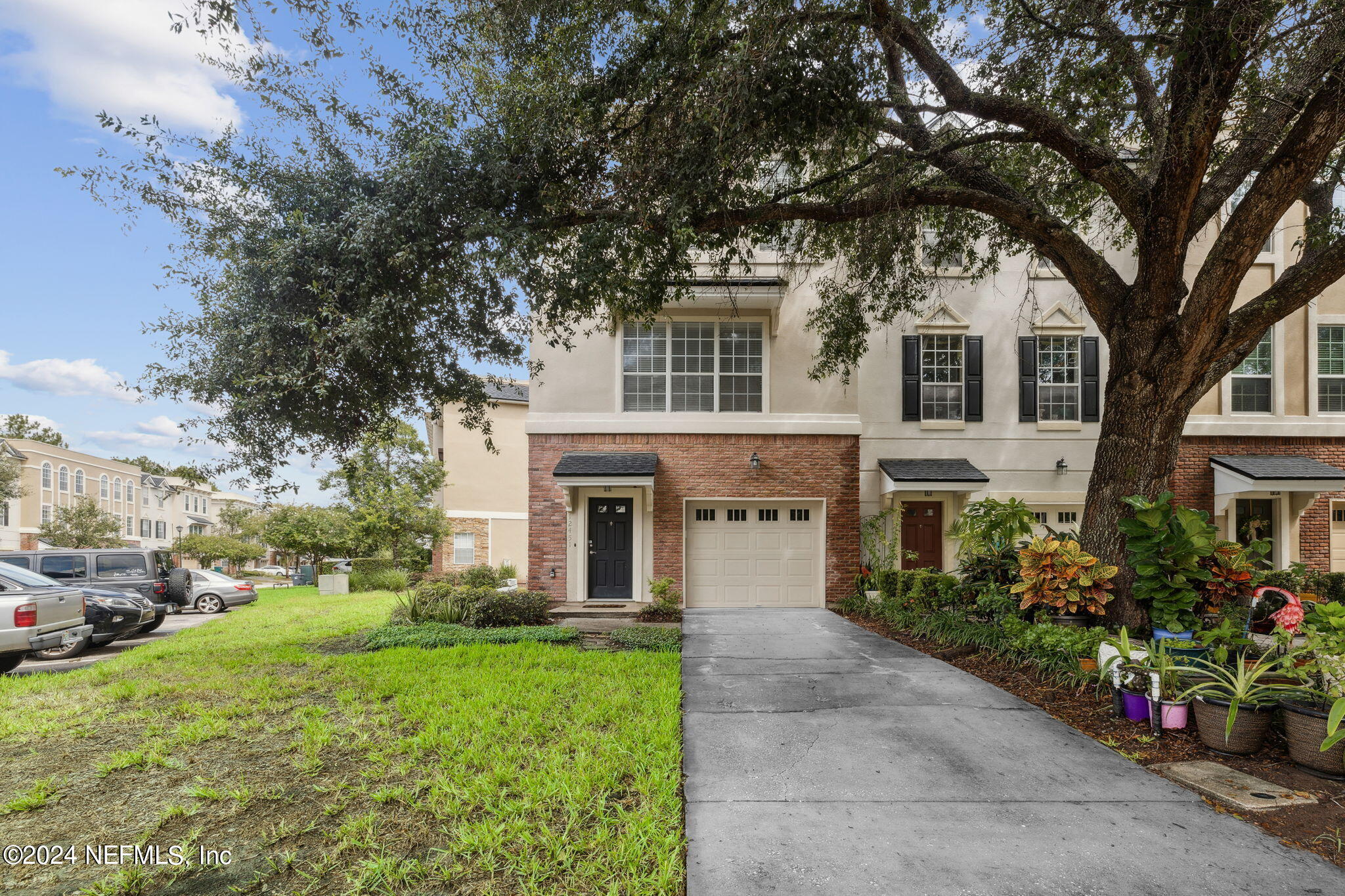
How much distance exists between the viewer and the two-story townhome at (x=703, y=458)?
11820 mm

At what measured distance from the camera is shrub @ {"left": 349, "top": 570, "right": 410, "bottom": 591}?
731 inches

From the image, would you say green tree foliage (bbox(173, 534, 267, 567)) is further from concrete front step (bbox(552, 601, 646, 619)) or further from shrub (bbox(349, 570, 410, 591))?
concrete front step (bbox(552, 601, 646, 619))

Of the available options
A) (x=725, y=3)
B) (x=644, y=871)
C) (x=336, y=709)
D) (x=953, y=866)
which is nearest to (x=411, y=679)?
(x=336, y=709)

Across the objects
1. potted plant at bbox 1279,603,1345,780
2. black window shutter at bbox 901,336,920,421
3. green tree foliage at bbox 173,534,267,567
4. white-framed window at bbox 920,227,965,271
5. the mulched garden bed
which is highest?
white-framed window at bbox 920,227,965,271

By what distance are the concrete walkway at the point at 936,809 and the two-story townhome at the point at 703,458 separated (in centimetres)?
579

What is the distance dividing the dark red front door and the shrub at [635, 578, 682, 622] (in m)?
4.76

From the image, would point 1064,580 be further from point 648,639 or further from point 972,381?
point 972,381

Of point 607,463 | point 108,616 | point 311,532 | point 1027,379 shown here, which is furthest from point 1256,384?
point 311,532

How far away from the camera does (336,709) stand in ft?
18.5

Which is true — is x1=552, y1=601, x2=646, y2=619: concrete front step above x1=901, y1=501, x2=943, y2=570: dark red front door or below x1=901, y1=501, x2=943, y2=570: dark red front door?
below

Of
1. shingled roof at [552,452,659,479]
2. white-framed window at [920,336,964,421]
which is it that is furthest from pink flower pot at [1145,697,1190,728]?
white-framed window at [920,336,964,421]

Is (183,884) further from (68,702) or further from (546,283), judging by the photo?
(546,283)

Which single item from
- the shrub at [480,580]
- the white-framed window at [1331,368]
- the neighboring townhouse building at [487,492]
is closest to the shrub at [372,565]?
the neighboring townhouse building at [487,492]

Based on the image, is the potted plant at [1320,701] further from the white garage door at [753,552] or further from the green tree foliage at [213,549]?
the green tree foliage at [213,549]
